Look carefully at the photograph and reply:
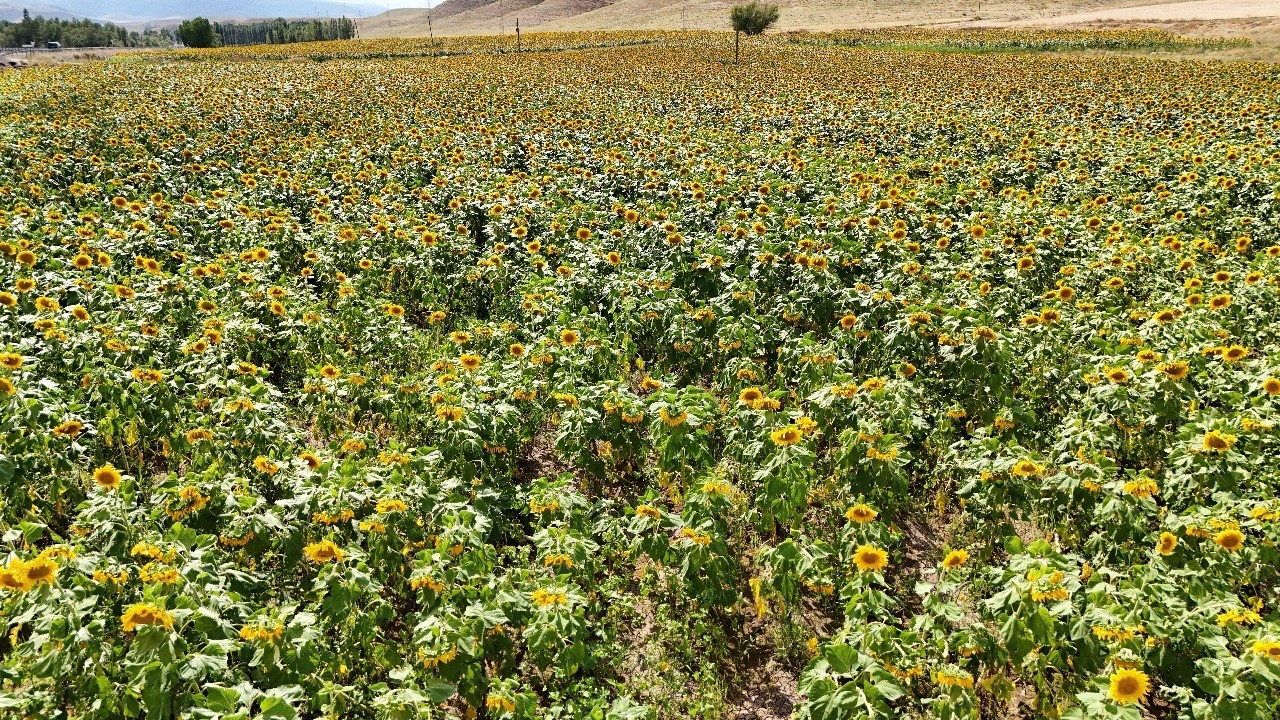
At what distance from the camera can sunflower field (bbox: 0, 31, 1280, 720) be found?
122 inches

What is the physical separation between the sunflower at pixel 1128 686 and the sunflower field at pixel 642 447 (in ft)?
0.05

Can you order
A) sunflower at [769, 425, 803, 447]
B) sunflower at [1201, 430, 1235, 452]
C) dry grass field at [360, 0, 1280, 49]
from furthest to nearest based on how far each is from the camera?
dry grass field at [360, 0, 1280, 49], sunflower at [769, 425, 803, 447], sunflower at [1201, 430, 1235, 452]

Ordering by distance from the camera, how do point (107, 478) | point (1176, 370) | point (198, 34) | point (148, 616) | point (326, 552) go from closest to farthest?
point (148, 616)
point (326, 552)
point (107, 478)
point (1176, 370)
point (198, 34)

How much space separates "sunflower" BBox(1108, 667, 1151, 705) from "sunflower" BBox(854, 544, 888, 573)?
3.35 ft

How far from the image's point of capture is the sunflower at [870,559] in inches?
137

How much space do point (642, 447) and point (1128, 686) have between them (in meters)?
2.97

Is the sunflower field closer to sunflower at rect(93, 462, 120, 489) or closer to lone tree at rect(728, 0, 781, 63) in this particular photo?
sunflower at rect(93, 462, 120, 489)

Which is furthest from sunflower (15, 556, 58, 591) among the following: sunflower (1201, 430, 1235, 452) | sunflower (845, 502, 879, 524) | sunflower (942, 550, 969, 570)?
sunflower (1201, 430, 1235, 452)

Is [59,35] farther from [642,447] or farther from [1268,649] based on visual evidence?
[1268,649]

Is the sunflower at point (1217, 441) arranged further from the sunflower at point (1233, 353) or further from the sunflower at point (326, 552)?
the sunflower at point (326, 552)

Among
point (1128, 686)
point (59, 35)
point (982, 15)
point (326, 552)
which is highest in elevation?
point (59, 35)

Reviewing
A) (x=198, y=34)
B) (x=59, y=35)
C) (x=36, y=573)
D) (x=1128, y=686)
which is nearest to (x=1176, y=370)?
(x=1128, y=686)

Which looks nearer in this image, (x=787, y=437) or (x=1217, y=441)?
(x=1217, y=441)

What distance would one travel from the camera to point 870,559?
350cm
